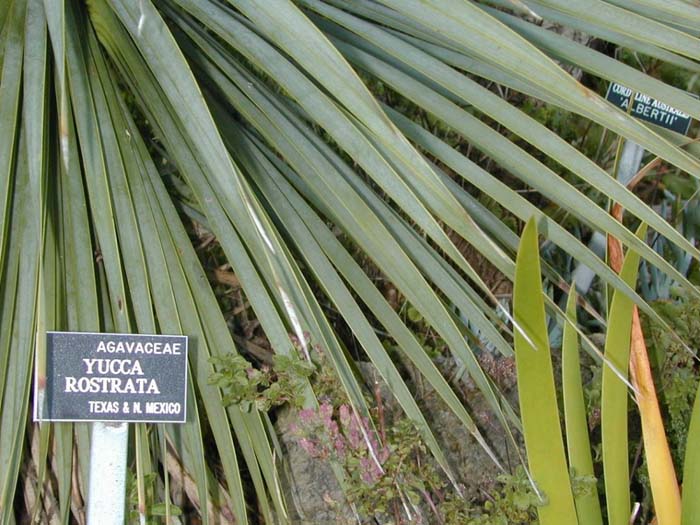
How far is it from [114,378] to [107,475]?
4.6 inches

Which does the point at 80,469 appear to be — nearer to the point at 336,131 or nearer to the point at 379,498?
the point at 379,498

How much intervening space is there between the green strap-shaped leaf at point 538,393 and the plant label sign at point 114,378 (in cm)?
41

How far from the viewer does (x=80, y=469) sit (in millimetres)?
1297

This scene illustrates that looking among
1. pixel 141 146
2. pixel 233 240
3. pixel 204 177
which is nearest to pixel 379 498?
pixel 233 240

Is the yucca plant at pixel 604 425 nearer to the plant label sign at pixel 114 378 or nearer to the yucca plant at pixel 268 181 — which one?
the yucca plant at pixel 268 181

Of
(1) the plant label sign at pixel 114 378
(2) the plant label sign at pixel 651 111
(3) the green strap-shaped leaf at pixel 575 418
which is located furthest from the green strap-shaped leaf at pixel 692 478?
(2) the plant label sign at pixel 651 111

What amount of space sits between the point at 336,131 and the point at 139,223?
1.38 feet

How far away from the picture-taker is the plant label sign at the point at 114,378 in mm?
988

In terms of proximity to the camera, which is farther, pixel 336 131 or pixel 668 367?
pixel 668 367

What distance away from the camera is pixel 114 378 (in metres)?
1.01

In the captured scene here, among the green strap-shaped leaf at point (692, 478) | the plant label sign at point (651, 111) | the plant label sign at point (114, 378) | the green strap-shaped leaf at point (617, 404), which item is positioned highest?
the plant label sign at point (651, 111)

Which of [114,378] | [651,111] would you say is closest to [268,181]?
[114,378]

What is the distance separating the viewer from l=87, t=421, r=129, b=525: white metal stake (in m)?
1.01

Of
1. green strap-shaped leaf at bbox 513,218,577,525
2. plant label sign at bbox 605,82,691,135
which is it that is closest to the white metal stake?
green strap-shaped leaf at bbox 513,218,577,525
